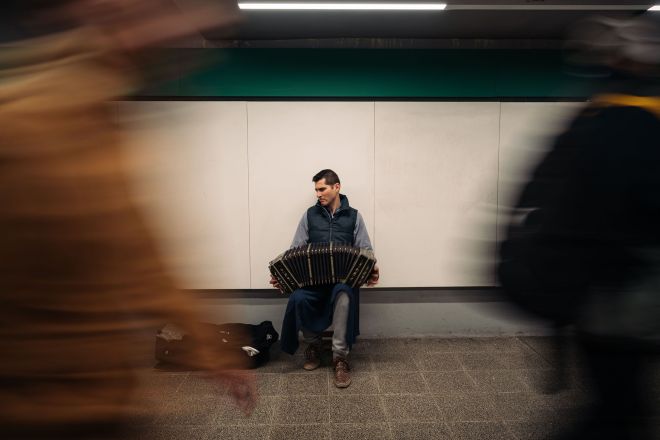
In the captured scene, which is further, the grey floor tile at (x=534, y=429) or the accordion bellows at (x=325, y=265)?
the accordion bellows at (x=325, y=265)

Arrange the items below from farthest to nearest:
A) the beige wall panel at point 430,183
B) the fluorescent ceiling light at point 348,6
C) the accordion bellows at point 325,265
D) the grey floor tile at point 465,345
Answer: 1. the beige wall panel at point 430,183
2. the grey floor tile at point 465,345
3. the accordion bellows at point 325,265
4. the fluorescent ceiling light at point 348,6

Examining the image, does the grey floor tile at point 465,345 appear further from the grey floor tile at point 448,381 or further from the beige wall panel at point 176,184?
the beige wall panel at point 176,184

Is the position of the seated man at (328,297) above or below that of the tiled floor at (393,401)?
above

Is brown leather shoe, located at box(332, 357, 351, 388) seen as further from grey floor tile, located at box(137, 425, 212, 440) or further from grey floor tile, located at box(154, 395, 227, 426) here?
grey floor tile, located at box(137, 425, 212, 440)

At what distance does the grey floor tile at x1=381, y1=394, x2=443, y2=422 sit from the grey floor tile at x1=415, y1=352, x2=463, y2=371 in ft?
1.61

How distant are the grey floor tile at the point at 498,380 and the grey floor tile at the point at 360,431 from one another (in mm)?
901

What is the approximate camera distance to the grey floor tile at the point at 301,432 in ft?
7.96

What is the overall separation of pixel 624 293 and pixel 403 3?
8.74 ft

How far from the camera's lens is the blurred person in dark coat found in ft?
3.55

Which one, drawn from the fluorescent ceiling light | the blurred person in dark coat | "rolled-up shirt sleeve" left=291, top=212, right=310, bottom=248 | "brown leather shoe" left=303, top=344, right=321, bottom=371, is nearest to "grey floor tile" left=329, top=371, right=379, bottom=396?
"brown leather shoe" left=303, top=344, right=321, bottom=371

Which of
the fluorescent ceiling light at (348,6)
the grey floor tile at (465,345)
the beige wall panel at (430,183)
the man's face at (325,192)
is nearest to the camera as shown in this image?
the fluorescent ceiling light at (348,6)

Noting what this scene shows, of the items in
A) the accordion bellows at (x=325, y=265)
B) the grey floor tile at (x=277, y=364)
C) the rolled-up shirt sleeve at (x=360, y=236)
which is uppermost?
the rolled-up shirt sleeve at (x=360, y=236)

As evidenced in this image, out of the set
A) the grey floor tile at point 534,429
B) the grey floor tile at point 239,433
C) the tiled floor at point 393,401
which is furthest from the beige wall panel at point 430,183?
the grey floor tile at point 239,433

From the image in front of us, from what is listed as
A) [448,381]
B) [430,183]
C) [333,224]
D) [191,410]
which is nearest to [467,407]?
[448,381]
